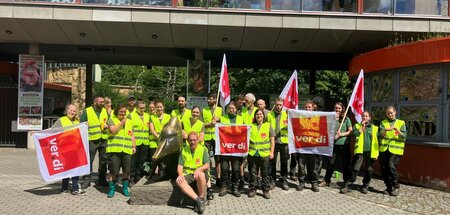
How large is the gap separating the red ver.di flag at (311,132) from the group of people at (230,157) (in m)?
0.17

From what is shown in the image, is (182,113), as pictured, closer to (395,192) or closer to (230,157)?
(230,157)

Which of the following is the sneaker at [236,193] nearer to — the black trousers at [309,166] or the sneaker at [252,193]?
the sneaker at [252,193]

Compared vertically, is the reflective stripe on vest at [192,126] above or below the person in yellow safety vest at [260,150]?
above

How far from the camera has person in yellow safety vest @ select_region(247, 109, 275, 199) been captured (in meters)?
7.80

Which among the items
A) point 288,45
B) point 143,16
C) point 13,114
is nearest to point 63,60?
point 13,114

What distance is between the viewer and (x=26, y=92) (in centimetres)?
1512

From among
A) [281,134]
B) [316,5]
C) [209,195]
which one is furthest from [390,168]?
[316,5]

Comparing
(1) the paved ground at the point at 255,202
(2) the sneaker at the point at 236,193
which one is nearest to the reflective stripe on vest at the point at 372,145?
(1) the paved ground at the point at 255,202

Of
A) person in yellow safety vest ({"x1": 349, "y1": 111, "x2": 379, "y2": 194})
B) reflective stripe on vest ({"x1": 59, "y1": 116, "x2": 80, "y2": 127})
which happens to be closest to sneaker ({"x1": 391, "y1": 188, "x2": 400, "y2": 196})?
person in yellow safety vest ({"x1": 349, "y1": 111, "x2": 379, "y2": 194})

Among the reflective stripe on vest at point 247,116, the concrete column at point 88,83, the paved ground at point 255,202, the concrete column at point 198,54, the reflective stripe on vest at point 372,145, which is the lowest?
the paved ground at point 255,202

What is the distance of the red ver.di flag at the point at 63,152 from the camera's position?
7527mm

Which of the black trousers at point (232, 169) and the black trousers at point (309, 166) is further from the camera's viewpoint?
the black trousers at point (309, 166)

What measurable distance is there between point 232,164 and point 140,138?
1.99 meters

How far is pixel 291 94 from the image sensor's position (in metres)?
9.16
